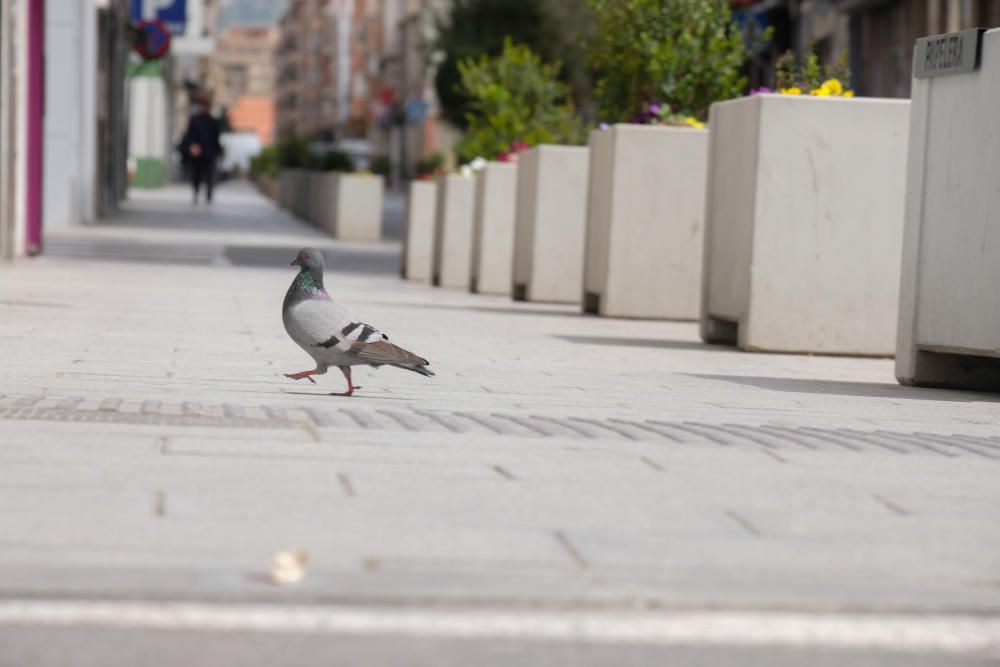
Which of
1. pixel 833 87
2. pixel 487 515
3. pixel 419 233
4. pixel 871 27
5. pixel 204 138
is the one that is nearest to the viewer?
pixel 487 515

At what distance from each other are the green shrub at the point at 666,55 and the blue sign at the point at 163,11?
27.0 meters

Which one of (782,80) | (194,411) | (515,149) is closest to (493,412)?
(194,411)

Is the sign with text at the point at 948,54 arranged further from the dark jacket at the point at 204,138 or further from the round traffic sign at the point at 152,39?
the round traffic sign at the point at 152,39

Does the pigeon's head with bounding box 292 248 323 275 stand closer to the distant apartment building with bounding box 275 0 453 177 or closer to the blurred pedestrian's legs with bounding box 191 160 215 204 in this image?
the blurred pedestrian's legs with bounding box 191 160 215 204

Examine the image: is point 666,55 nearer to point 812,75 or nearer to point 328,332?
point 812,75

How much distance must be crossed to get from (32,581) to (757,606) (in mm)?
1327

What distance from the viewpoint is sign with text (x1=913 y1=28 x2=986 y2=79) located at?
9.81m

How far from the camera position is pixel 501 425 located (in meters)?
7.04

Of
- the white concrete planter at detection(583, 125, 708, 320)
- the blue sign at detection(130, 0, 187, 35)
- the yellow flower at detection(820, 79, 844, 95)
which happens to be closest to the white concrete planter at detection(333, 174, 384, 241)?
the blue sign at detection(130, 0, 187, 35)

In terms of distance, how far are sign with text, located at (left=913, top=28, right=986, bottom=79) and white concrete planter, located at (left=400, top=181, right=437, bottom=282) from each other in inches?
524

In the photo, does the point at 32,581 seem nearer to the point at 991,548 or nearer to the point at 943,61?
the point at 991,548

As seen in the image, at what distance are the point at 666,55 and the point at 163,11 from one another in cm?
2920

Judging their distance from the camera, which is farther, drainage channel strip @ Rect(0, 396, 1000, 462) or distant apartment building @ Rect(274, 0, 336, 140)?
distant apartment building @ Rect(274, 0, 336, 140)

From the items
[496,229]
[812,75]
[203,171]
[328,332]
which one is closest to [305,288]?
[328,332]
